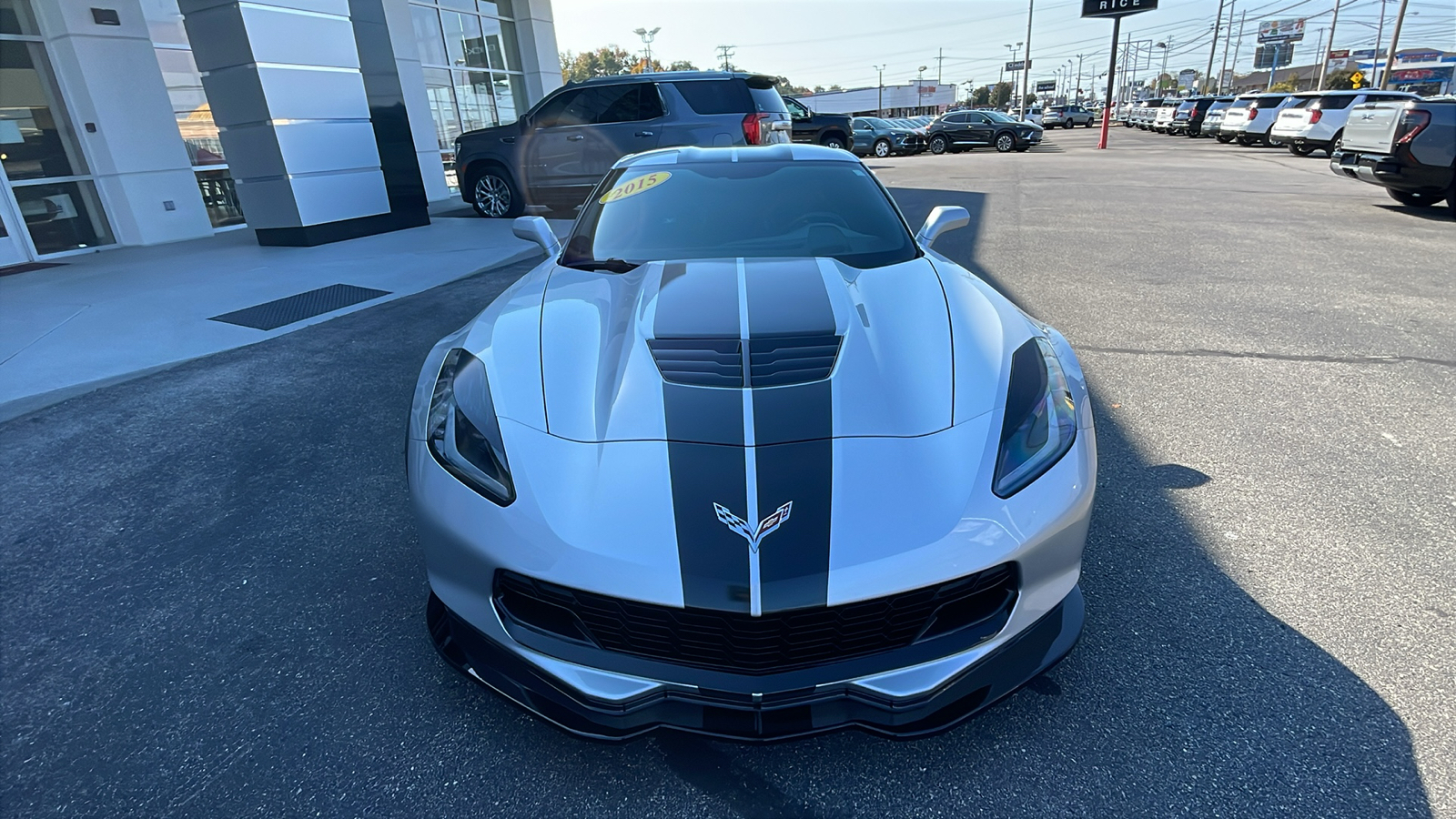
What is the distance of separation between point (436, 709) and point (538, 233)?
206 centimetres

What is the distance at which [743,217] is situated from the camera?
277cm

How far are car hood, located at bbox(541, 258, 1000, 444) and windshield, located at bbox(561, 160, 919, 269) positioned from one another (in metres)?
0.25

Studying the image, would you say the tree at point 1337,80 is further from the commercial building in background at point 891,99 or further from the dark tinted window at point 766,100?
the dark tinted window at point 766,100

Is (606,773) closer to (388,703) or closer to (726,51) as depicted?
(388,703)

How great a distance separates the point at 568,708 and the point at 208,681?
3.88 ft

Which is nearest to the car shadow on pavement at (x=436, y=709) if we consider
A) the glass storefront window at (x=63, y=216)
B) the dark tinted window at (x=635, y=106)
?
the dark tinted window at (x=635, y=106)

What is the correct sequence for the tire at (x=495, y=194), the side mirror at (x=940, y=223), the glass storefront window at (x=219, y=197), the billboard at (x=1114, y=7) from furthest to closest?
1. the billboard at (x=1114, y=7)
2. the glass storefront window at (x=219, y=197)
3. the tire at (x=495, y=194)
4. the side mirror at (x=940, y=223)

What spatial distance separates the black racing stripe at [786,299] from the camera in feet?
6.53

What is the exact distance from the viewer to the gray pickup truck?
8.35m

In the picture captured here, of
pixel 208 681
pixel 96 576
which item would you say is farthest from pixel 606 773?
pixel 96 576

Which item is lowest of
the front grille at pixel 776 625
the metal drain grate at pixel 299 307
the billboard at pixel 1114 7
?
the metal drain grate at pixel 299 307

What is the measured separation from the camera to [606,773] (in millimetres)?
1640

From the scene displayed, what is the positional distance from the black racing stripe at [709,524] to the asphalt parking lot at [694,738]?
53 cm

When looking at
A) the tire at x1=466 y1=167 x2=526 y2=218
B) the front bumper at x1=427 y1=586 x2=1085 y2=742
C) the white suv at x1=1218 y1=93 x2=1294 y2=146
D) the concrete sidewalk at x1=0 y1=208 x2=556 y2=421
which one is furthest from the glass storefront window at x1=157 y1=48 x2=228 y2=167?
the white suv at x1=1218 y1=93 x2=1294 y2=146
